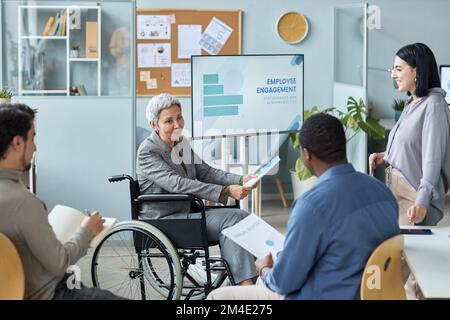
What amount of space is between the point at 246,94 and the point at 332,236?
411cm

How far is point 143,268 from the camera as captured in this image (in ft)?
13.9

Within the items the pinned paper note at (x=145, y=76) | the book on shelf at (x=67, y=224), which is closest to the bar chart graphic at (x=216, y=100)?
the pinned paper note at (x=145, y=76)

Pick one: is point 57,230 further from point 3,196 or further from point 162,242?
point 162,242

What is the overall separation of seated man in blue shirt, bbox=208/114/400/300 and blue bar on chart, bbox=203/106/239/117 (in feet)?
11.6

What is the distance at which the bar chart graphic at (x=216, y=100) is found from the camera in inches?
247

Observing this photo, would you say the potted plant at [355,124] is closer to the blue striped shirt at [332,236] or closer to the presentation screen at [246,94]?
the presentation screen at [246,94]

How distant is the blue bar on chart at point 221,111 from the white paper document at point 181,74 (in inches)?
44.5

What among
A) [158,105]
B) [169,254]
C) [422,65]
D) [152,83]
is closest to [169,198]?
[169,254]

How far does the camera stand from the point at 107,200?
5.87 metres

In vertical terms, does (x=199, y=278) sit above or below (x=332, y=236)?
below

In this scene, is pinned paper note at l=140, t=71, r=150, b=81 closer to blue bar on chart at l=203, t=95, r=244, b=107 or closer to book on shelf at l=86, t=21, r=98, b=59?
book on shelf at l=86, t=21, r=98, b=59

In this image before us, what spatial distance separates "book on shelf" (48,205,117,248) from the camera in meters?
2.91

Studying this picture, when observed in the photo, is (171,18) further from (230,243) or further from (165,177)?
(230,243)
